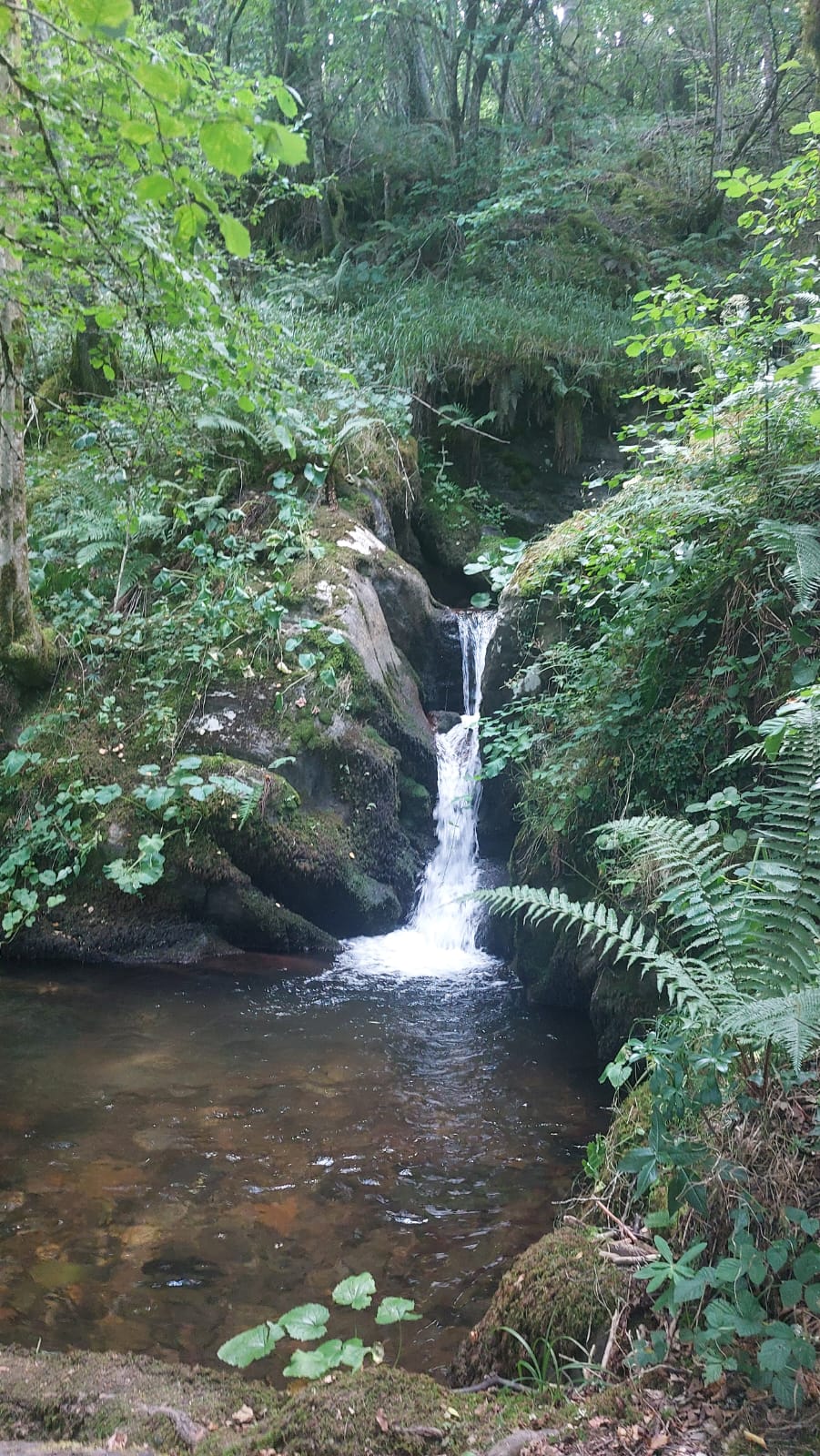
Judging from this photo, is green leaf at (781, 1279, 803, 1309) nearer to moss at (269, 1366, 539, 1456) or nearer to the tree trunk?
moss at (269, 1366, 539, 1456)

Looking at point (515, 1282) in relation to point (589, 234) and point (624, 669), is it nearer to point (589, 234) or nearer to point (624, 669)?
point (624, 669)

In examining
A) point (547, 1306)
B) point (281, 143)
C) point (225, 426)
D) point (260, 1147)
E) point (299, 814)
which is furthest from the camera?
point (225, 426)

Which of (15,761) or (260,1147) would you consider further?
(15,761)

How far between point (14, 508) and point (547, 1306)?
5644mm

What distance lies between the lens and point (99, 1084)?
4262 millimetres

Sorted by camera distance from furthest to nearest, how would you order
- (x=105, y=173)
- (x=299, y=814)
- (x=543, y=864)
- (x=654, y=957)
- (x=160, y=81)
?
(x=299, y=814) → (x=543, y=864) → (x=105, y=173) → (x=654, y=957) → (x=160, y=81)

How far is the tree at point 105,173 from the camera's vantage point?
179cm

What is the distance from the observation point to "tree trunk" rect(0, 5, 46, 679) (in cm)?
515

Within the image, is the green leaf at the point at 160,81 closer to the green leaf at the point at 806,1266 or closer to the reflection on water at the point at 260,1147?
the green leaf at the point at 806,1266

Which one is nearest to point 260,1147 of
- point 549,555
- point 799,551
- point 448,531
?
point 799,551

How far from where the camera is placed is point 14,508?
593cm

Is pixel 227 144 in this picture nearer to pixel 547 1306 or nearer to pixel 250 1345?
pixel 250 1345

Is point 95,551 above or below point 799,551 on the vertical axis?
above

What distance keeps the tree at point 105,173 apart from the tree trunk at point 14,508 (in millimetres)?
12
